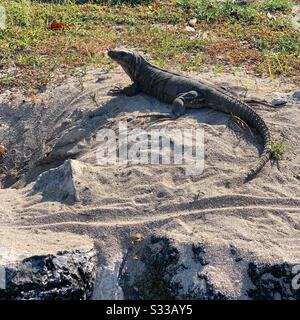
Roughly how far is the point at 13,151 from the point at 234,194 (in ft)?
10.4

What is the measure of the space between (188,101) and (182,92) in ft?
0.72

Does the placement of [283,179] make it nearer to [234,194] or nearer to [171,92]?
[234,194]

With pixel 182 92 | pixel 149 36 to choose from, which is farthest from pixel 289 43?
pixel 182 92

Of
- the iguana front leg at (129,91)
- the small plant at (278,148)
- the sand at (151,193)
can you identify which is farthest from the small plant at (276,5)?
the small plant at (278,148)

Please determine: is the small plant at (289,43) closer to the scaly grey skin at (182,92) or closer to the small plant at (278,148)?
the scaly grey skin at (182,92)

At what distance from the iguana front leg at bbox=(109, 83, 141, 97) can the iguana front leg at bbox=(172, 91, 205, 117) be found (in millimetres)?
726

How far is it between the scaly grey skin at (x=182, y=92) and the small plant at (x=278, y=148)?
0.05 m

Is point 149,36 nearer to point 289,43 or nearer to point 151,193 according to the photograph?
point 289,43

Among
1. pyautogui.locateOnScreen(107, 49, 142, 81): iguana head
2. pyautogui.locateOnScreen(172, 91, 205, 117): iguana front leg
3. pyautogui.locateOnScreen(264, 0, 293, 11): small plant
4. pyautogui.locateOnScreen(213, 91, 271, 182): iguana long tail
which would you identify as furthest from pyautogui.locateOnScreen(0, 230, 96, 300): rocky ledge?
pyautogui.locateOnScreen(264, 0, 293, 11): small plant

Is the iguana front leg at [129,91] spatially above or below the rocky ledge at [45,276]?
above

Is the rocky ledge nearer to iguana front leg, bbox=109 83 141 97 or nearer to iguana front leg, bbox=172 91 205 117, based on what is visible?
iguana front leg, bbox=172 91 205 117

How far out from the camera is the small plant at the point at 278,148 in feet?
20.1

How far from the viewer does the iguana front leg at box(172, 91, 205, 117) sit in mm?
6977
